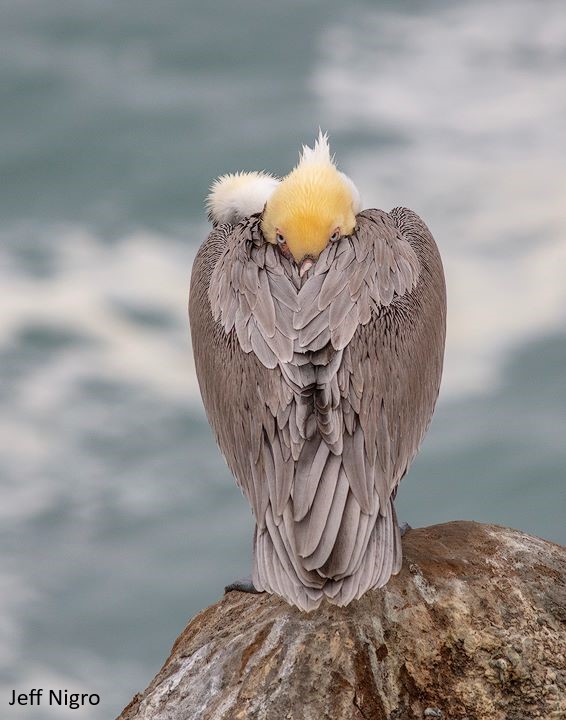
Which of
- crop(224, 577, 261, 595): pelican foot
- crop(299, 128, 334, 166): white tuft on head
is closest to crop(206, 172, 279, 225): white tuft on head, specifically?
crop(299, 128, 334, 166): white tuft on head

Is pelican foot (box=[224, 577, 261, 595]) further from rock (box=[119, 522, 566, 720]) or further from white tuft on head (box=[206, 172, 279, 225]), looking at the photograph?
white tuft on head (box=[206, 172, 279, 225])

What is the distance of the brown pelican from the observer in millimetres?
7230

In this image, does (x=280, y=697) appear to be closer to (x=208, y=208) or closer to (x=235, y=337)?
(x=235, y=337)

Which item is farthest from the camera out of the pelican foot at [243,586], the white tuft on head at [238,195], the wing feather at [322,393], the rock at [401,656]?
the white tuft on head at [238,195]

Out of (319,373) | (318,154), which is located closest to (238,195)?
(318,154)

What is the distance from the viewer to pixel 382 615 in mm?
7582

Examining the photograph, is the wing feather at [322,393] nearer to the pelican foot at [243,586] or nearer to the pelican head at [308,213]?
the pelican head at [308,213]

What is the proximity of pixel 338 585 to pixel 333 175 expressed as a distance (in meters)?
2.93

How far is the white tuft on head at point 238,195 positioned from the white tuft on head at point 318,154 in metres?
1.29

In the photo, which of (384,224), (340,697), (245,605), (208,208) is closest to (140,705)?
(245,605)

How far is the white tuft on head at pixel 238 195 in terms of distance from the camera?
10.4m

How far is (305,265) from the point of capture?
796 cm

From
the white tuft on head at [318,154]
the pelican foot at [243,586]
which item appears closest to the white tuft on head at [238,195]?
the white tuft on head at [318,154]

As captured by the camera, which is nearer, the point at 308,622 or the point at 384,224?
the point at 308,622
